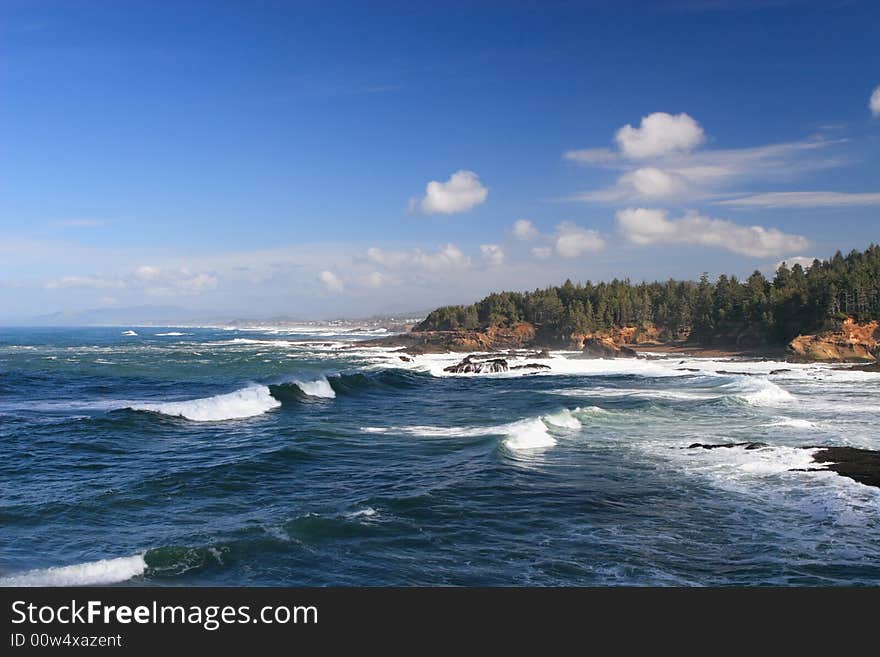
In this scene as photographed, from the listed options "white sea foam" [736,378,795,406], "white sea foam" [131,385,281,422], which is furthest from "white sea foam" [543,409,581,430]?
"white sea foam" [131,385,281,422]

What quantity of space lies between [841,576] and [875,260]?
313 ft

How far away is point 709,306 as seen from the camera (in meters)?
102

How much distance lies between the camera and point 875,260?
291 feet

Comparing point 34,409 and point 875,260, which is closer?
point 34,409

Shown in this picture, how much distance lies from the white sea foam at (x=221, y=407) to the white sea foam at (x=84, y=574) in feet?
69.7

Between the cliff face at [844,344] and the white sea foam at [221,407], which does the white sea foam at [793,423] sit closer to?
the white sea foam at [221,407]

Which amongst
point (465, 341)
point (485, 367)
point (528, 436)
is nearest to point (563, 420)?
point (528, 436)

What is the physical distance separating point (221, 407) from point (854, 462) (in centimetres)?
3020

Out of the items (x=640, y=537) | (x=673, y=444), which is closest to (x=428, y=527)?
(x=640, y=537)

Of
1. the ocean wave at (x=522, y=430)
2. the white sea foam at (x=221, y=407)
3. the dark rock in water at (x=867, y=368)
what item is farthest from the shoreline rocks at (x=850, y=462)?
the dark rock in water at (x=867, y=368)

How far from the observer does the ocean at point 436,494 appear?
12367 millimetres

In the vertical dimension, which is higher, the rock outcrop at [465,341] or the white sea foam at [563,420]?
the rock outcrop at [465,341]

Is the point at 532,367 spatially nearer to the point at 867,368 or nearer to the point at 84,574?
the point at 867,368
